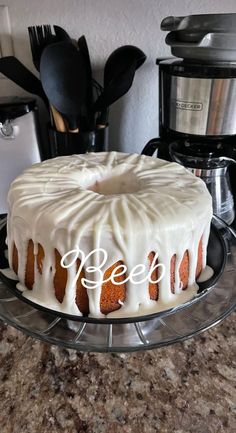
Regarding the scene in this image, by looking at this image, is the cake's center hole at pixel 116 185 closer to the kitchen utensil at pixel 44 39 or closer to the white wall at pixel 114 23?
the kitchen utensil at pixel 44 39

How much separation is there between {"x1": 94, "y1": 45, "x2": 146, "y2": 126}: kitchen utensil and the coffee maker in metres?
0.10

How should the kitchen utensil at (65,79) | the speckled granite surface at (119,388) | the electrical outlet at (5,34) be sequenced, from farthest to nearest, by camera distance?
the electrical outlet at (5,34), the kitchen utensil at (65,79), the speckled granite surface at (119,388)

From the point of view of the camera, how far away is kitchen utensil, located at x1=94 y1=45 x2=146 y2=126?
0.77 m

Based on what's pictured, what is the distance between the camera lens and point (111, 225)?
46cm

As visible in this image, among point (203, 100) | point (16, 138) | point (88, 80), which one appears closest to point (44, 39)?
point (88, 80)

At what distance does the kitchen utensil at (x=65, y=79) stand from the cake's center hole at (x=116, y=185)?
0.24 meters

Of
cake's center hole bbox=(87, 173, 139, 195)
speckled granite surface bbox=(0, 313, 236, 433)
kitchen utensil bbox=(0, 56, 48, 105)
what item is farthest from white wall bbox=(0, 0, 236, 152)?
speckled granite surface bbox=(0, 313, 236, 433)

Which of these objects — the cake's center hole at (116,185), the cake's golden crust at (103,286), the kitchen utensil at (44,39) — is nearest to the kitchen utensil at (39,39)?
the kitchen utensil at (44,39)

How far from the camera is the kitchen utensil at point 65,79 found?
725 mm

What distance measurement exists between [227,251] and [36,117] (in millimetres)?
546

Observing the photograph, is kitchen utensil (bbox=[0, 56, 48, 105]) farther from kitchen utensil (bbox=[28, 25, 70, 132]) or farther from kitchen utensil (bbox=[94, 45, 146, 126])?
kitchen utensil (bbox=[94, 45, 146, 126])

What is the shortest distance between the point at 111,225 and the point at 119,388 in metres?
0.21

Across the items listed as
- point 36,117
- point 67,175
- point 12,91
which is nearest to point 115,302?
point 67,175

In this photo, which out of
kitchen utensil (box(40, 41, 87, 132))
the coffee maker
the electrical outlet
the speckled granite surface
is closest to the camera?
the speckled granite surface
